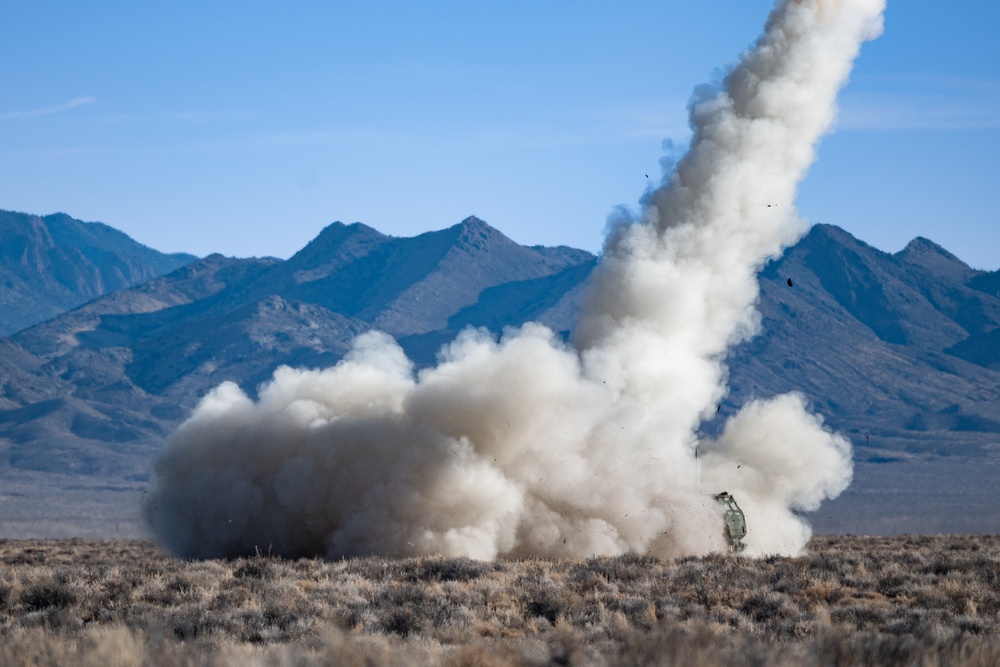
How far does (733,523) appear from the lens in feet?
149

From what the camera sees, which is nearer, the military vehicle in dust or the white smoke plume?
the white smoke plume

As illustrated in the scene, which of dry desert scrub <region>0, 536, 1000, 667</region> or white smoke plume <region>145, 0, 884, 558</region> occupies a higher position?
white smoke plume <region>145, 0, 884, 558</region>

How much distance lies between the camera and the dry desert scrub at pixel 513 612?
18.2 m

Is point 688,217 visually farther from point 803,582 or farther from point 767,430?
point 803,582

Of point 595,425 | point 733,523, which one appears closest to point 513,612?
point 595,425

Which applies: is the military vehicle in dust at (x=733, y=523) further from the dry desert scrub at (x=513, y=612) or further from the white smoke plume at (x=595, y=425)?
the dry desert scrub at (x=513, y=612)

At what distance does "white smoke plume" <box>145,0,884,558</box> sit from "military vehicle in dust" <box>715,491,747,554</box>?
0.41 metres

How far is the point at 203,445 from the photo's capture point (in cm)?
4591

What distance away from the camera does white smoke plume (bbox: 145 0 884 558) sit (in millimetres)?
41219

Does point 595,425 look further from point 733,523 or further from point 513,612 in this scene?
point 513,612

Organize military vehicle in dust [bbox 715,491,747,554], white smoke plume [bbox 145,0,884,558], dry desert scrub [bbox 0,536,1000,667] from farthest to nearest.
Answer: military vehicle in dust [bbox 715,491,747,554]
white smoke plume [bbox 145,0,884,558]
dry desert scrub [bbox 0,536,1000,667]

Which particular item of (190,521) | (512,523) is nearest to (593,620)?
(512,523)

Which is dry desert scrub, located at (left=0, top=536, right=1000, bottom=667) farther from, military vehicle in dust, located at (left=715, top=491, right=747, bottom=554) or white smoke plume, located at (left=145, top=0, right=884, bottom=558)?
→ military vehicle in dust, located at (left=715, top=491, right=747, bottom=554)

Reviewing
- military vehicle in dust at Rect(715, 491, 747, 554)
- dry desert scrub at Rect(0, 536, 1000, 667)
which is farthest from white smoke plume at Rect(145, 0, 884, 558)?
dry desert scrub at Rect(0, 536, 1000, 667)
